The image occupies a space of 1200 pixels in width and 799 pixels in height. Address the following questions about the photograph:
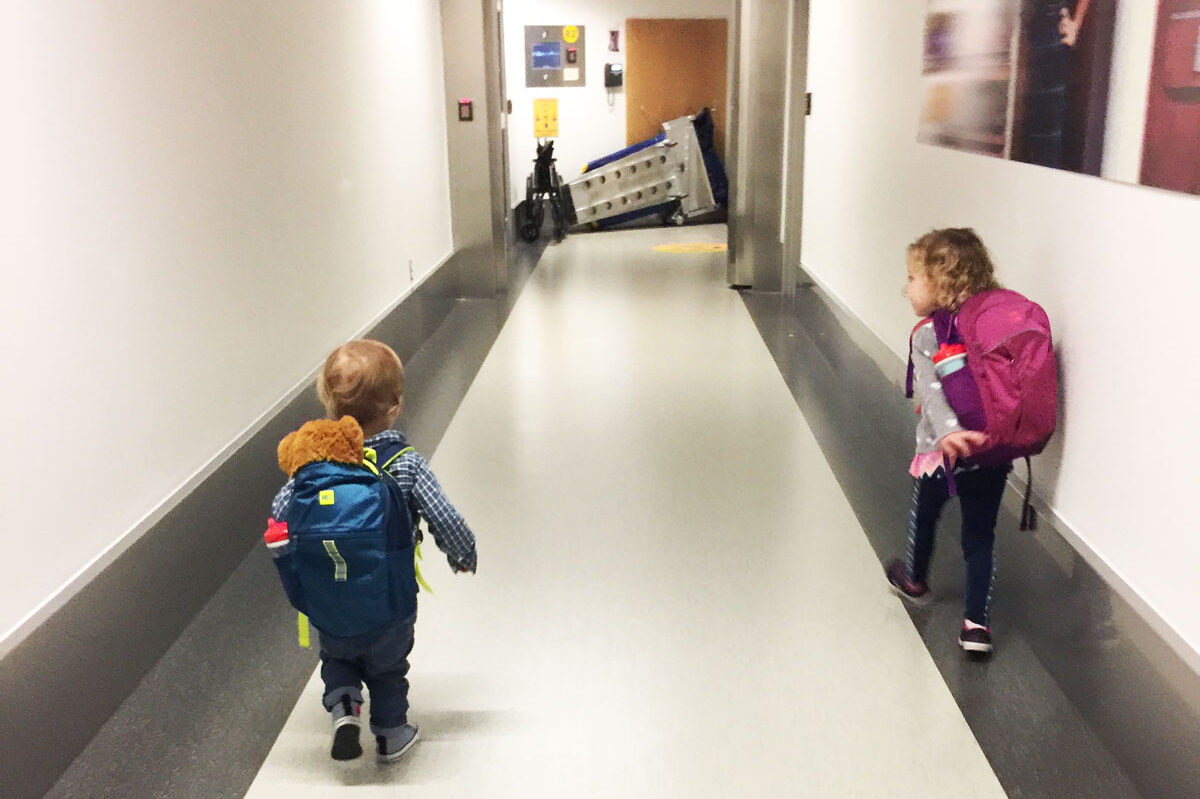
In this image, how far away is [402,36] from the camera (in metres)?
5.86

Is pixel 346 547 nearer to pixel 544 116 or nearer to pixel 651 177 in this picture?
pixel 651 177

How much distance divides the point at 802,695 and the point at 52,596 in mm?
1609

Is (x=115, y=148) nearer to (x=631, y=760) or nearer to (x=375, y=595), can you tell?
(x=375, y=595)

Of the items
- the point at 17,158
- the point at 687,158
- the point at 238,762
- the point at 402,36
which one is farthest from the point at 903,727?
the point at 687,158

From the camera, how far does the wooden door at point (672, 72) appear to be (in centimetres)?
1116

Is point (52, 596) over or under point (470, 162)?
under

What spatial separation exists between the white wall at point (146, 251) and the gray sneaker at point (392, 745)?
2.39ft

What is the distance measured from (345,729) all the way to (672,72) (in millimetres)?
10114

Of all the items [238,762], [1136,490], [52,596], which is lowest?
[238,762]

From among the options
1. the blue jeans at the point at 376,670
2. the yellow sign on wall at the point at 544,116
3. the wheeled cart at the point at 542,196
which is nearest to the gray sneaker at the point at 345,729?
the blue jeans at the point at 376,670

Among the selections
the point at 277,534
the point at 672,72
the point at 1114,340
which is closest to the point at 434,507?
the point at 277,534

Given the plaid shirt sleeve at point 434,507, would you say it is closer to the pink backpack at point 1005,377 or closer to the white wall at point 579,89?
the pink backpack at point 1005,377

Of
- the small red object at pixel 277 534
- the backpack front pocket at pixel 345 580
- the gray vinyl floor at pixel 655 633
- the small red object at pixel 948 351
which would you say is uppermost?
the small red object at pixel 948 351

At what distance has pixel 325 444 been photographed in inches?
73.8
